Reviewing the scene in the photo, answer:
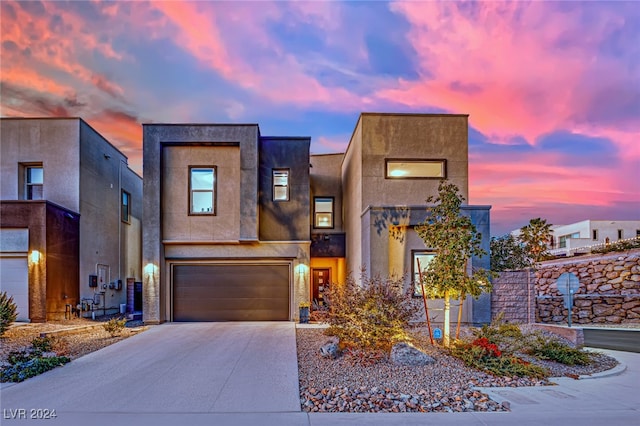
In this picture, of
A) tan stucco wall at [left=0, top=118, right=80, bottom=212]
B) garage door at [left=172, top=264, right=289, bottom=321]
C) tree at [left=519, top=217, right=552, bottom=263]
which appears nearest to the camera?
garage door at [left=172, top=264, right=289, bottom=321]

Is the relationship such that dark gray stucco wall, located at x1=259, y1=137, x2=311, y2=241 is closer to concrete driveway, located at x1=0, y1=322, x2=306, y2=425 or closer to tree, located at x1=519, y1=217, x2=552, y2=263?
concrete driveway, located at x1=0, y1=322, x2=306, y2=425

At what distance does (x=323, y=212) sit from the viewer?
14.9 meters

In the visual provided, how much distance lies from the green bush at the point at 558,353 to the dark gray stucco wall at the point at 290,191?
288 inches

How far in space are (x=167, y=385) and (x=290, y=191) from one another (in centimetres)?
788

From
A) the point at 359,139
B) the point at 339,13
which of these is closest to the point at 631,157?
the point at 359,139

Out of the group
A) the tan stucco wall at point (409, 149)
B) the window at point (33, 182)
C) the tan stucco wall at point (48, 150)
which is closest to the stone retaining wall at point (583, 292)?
the tan stucco wall at point (409, 149)

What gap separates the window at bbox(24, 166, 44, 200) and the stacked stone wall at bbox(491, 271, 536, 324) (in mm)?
15710

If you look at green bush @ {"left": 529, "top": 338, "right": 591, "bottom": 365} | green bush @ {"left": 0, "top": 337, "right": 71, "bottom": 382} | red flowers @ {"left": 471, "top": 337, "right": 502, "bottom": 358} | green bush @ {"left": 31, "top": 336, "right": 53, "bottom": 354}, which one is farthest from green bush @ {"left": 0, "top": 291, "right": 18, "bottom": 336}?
green bush @ {"left": 529, "top": 338, "right": 591, "bottom": 365}

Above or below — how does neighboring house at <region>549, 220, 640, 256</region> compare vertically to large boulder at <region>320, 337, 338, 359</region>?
above

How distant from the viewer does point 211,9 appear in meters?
10.2

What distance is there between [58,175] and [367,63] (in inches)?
452

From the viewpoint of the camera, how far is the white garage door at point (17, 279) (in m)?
11.5

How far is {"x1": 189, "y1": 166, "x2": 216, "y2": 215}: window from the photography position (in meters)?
12.2

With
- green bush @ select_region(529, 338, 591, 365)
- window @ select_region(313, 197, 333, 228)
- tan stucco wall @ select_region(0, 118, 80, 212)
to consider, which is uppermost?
tan stucco wall @ select_region(0, 118, 80, 212)
